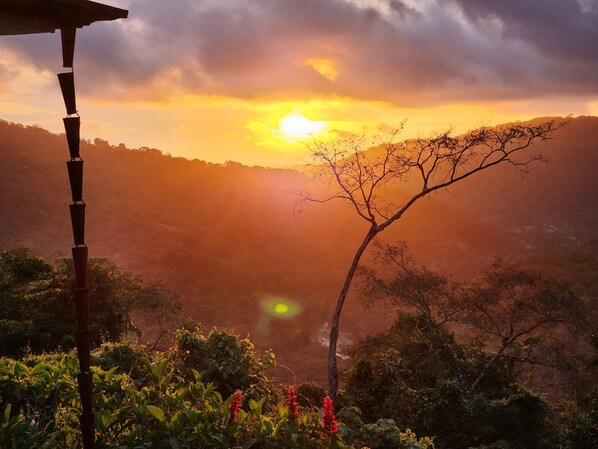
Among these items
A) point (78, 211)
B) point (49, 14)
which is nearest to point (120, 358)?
point (78, 211)

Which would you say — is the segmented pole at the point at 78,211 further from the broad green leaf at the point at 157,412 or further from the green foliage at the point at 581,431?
the green foliage at the point at 581,431

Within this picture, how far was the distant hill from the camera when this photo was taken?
47.9 meters

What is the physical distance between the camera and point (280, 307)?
47.5 m

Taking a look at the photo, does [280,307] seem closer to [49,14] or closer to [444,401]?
[444,401]

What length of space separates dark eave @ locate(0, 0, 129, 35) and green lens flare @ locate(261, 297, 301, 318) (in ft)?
140

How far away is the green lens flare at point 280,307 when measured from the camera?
149 ft

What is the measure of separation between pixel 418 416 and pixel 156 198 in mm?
64255

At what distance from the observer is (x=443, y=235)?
68.2 m

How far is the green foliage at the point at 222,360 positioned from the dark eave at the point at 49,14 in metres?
6.11

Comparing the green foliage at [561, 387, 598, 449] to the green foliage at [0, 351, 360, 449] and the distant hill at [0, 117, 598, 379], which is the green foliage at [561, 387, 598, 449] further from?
the distant hill at [0, 117, 598, 379]

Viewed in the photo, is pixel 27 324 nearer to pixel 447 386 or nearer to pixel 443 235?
pixel 447 386

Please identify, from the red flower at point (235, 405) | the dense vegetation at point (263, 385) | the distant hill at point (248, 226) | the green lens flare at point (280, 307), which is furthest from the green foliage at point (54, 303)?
the green lens flare at point (280, 307)

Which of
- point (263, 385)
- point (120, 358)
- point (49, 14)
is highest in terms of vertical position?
point (49, 14)

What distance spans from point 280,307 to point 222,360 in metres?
39.6
